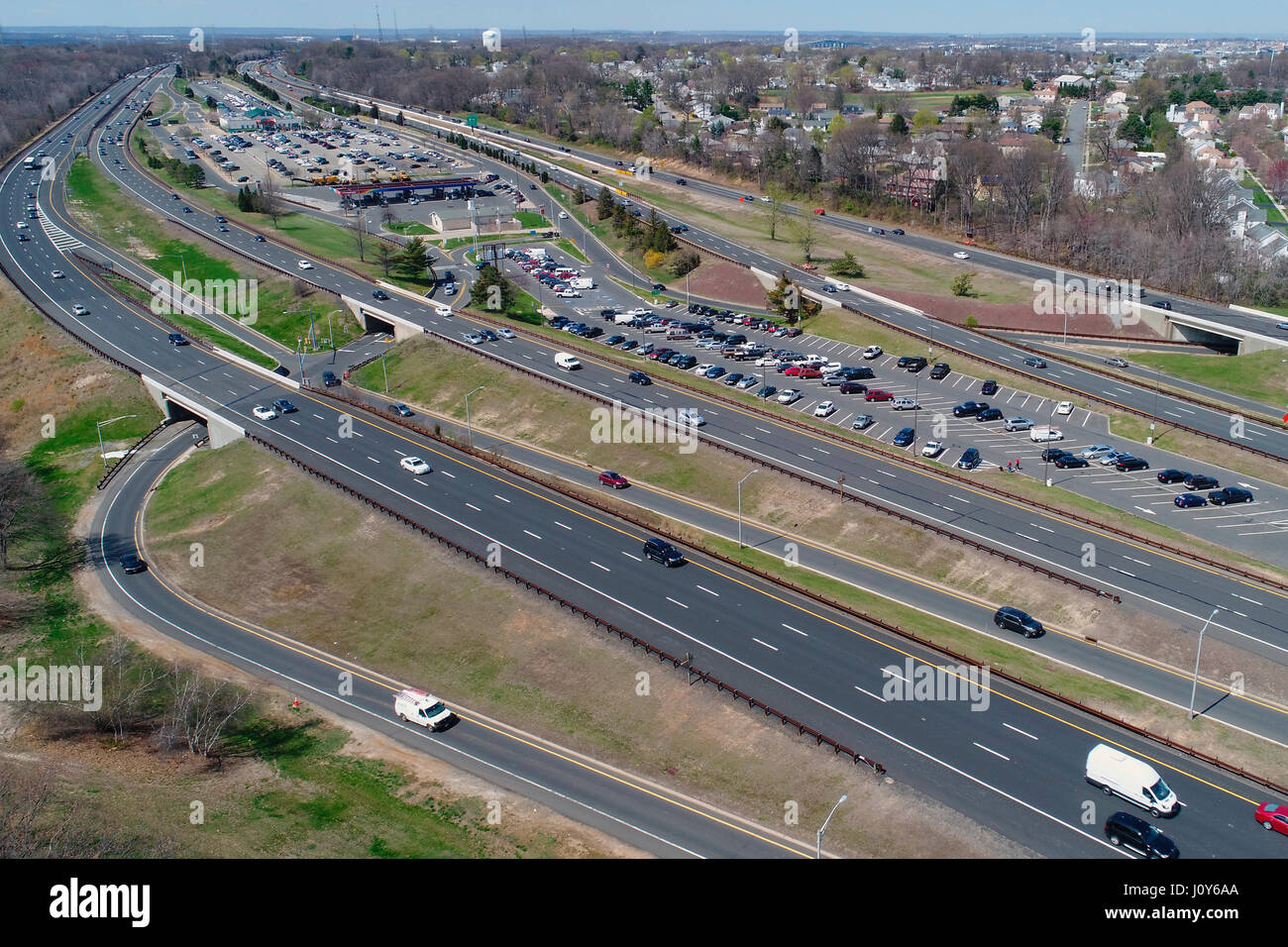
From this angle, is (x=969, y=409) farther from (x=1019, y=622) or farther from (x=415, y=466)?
(x=415, y=466)

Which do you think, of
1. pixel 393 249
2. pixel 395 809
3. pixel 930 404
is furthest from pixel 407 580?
pixel 393 249

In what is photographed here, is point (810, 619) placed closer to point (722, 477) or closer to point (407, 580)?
point (722, 477)

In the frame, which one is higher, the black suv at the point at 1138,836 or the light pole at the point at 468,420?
the light pole at the point at 468,420

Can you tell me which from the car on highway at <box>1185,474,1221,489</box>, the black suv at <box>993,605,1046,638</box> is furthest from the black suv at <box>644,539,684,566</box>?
the car on highway at <box>1185,474,1221,489</box>

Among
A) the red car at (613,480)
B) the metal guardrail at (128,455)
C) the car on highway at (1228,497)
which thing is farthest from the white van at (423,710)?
the car on highway at (1228,497)

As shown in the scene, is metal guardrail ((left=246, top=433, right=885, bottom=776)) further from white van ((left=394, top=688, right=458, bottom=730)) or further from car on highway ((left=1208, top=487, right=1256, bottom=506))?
car on highway ((left=1208, top=487, right=1256, bottom=506))
